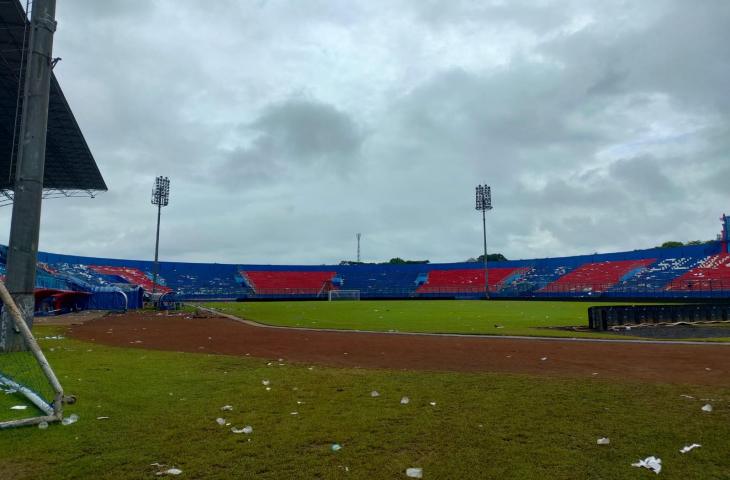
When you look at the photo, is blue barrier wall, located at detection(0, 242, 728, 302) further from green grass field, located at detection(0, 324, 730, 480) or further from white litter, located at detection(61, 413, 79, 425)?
white litter, located at detection(61, 413, 79, 425)

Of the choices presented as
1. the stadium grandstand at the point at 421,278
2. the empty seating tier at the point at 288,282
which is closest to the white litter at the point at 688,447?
the stadium grandstand at the point at 421,278

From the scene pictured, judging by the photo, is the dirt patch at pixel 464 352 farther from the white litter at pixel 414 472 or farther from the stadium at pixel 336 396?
the white litter at pixel 414 472

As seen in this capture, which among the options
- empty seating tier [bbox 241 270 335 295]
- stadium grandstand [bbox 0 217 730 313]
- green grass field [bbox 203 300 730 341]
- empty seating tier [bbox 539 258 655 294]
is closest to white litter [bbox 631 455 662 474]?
green grass field [bbox 203 300 730 341]

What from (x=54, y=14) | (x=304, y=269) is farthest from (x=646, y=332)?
(x=304, y=269)

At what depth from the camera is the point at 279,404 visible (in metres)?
7.39

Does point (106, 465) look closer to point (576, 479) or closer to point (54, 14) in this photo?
point (576, 479)

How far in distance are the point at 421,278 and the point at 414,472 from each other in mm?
89155

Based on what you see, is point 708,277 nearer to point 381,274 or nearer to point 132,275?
point 381,274

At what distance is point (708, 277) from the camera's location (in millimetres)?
58875

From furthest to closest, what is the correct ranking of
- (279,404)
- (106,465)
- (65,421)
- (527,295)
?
(527,295) < (279,404) < (65,421) < (106,465)

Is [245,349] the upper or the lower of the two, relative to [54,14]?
lower

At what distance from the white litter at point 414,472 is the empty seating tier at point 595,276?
67076 millimetres

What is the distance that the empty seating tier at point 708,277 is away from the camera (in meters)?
54.2

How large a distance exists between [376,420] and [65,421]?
13.4 ft
